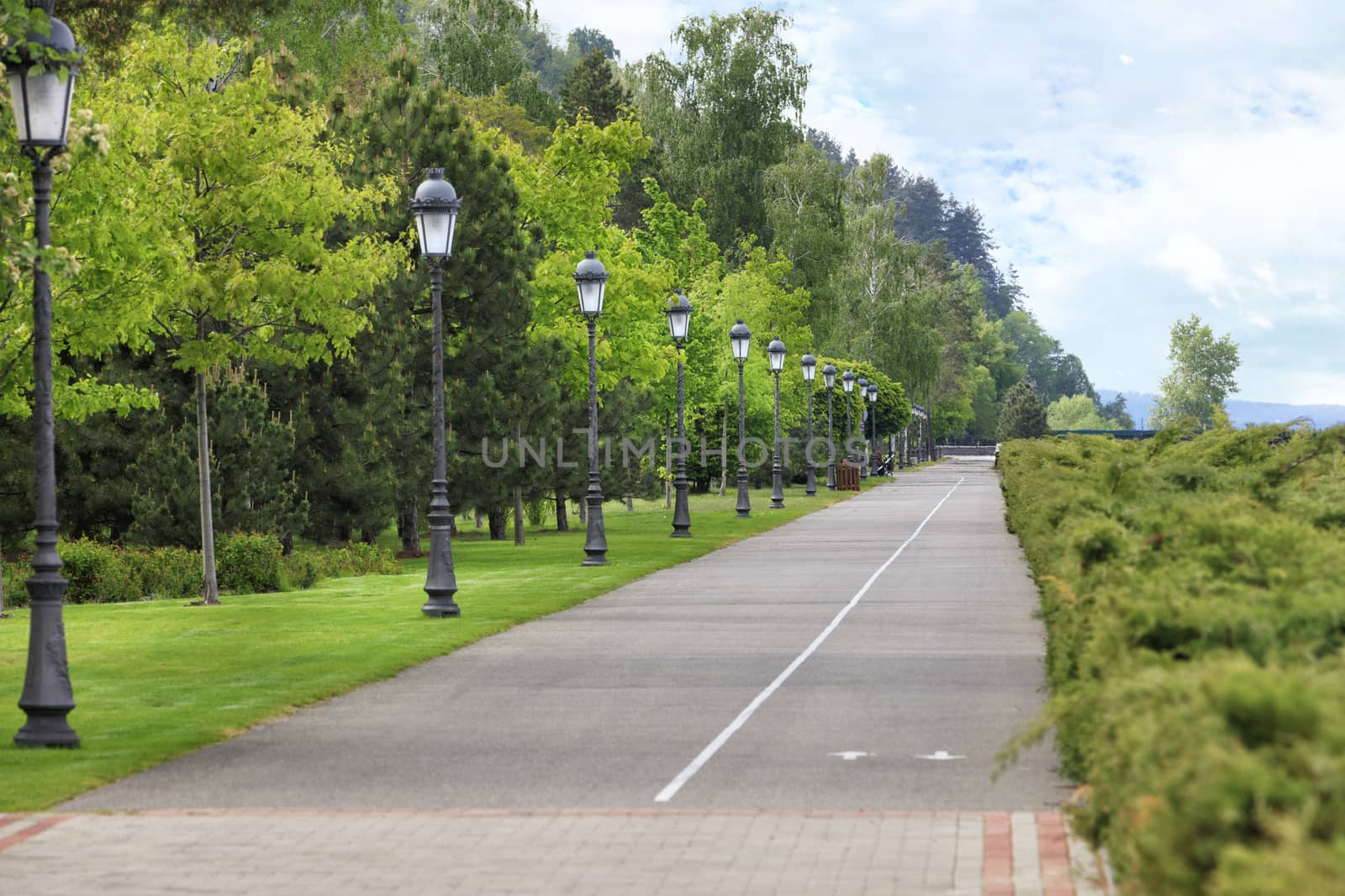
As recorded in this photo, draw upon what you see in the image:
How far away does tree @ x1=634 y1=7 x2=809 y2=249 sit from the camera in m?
78.7

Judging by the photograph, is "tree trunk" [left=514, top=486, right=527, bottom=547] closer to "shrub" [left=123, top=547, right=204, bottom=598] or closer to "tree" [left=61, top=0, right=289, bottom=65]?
"shrub" [left=123, top=547, right=204, bottom=598]

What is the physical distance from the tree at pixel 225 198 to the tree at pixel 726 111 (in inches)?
2082

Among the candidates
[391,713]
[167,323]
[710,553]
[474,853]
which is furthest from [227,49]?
[474,853]

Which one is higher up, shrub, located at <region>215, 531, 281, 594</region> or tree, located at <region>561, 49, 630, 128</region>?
tree, located at <region>561, 49, 630, 128</region>

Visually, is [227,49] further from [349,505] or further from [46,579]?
[46,579]

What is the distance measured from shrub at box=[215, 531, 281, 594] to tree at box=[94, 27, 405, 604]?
7.40ft

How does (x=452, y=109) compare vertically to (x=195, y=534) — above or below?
above

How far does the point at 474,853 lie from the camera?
882cm

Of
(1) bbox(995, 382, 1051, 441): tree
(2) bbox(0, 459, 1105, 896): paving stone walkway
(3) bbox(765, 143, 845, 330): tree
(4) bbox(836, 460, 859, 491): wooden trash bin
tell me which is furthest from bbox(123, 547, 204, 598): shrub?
(1) bbox(995, 382, 1051, 441): tree

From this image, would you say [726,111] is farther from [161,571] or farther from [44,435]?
[44,435]

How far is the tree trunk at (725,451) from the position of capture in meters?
63.7

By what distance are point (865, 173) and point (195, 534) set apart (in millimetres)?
75707

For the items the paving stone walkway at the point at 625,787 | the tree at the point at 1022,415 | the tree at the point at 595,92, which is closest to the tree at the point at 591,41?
the tree at the point at 1022,415

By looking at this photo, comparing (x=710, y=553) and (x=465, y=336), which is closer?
(x=710, y=553)
